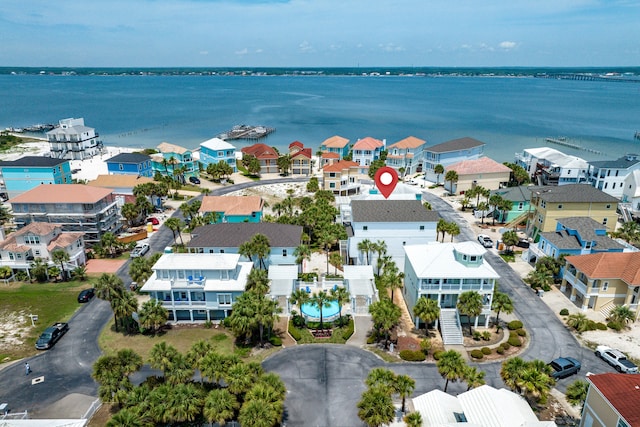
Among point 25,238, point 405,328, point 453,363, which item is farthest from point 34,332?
point 453,363

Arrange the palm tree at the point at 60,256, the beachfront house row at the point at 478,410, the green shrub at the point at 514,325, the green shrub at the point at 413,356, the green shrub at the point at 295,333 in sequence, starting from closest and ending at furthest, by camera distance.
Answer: the beachfront house row at the point at 478,410, the green shrub at the point at 413,356, the green shrub at the point at 295,333, the green shrub at the point at 514,325, the palm tree at the point at 60,256

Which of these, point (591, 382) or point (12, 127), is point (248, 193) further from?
point (12, 127)

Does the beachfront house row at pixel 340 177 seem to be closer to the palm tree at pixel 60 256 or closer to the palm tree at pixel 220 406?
the palm tree at pixel 60 256

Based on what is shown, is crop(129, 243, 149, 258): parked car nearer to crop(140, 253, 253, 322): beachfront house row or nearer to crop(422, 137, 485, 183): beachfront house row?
crop(140, 253, 253, 322): beachfront house row

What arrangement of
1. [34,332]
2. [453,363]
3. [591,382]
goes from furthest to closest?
1. [34,332]
2. [453,363]
3. [591,382]

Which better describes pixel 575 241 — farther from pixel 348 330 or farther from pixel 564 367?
pixel 348 330

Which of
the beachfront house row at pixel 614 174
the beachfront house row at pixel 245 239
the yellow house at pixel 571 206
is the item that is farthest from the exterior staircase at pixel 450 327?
the beachfront house row at pixel 614 174

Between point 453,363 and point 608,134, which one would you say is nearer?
point 453,363
